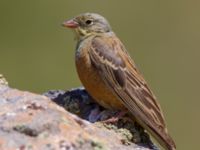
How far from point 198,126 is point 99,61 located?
23.0 ft

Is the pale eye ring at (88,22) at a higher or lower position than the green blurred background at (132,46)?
higher

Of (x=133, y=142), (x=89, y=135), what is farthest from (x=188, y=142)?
(x=89, y=135)

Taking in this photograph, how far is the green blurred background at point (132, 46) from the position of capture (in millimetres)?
16625

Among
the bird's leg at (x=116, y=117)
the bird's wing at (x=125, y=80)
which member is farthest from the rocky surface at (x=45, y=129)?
the bird's wing at (x=125, y=80)

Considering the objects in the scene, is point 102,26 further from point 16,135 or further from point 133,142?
point 16,135

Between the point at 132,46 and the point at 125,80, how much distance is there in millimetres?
9753

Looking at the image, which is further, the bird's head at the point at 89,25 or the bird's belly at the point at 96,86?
the bird's head at the point at 89,25

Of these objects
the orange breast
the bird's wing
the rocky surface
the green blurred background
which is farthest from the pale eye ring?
the green blurred background

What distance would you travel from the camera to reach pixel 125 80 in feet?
30.1

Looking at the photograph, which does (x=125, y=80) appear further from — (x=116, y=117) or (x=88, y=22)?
(x=88, y=22)

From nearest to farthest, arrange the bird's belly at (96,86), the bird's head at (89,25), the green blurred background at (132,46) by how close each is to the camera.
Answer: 1. the bird's belly at (96,86)
2. the bird's head at (89,25)
3. the green blurred background at (132,46)

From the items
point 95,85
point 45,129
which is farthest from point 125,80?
point 45,129

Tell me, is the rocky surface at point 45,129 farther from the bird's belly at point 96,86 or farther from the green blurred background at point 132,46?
the green blurred background at point 132,46

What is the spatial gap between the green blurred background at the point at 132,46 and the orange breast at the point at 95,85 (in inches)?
235
